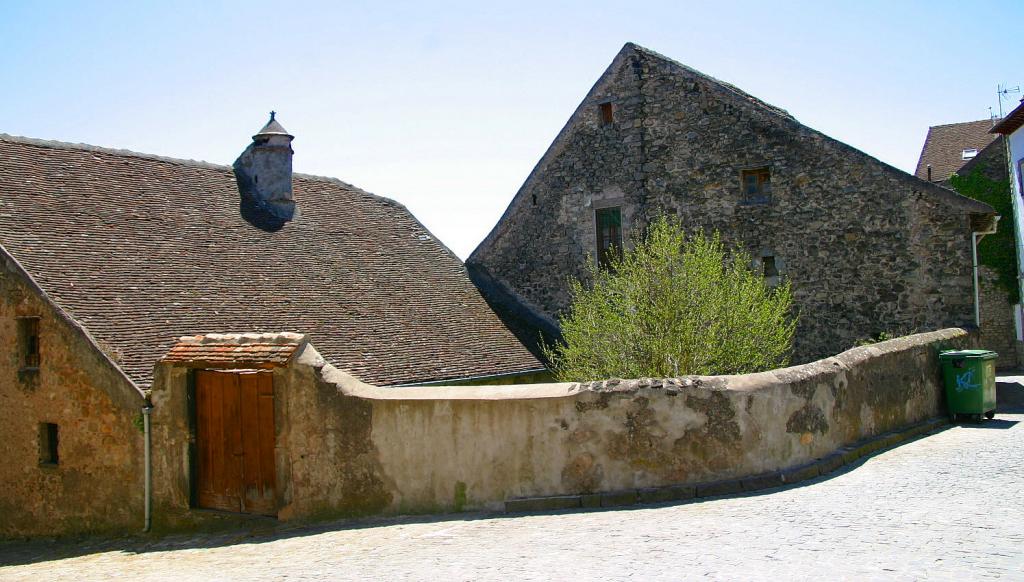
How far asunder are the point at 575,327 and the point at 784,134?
6320 mm

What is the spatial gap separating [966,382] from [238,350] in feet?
34.2

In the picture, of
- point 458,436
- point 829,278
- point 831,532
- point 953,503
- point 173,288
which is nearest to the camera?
point 831,532

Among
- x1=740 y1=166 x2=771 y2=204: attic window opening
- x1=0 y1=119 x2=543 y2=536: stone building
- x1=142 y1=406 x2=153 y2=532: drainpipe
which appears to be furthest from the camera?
x1=740 y1=166 x2=771 y2=204: attic window opening

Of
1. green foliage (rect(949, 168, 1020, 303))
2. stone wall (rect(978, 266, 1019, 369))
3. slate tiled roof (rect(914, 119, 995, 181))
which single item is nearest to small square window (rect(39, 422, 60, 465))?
stone wall (rect(978, 266, 1019, 369))

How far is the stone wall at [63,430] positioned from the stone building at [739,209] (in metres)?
9.17

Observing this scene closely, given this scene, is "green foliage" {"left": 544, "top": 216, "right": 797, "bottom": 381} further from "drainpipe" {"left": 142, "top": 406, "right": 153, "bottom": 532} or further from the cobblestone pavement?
"drainpipe" {"left": 142, "top": 406, "right": 153, "bottom": 532}

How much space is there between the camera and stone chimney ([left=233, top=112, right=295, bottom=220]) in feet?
64.6

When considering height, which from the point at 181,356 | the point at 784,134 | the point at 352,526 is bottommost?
the point at 352,526

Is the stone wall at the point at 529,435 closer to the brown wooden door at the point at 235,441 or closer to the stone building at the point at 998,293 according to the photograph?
the brown wooden door at the point at 235,441

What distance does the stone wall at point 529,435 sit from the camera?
29.3 ft

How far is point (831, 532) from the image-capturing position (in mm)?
7023

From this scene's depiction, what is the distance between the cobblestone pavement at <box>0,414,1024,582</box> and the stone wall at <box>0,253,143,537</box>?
2.39 m

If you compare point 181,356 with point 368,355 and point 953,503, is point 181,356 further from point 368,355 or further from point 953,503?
point 953,503

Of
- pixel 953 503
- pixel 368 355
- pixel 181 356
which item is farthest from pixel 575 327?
pixel 953 503
